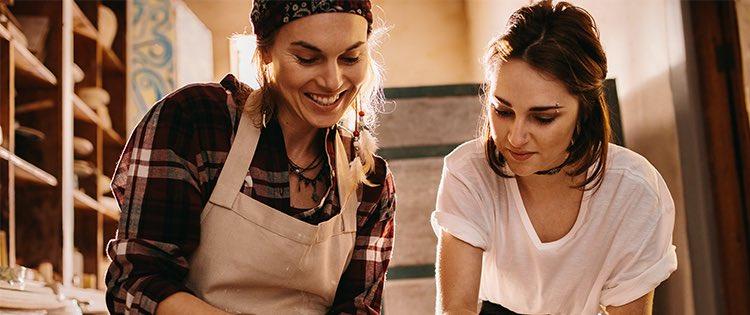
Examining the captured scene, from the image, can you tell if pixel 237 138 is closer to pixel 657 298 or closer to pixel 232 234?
pixel 232 234

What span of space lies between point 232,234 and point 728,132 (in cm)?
168

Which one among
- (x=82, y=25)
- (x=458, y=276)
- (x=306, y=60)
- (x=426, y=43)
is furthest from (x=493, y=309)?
(x=426, y=43)

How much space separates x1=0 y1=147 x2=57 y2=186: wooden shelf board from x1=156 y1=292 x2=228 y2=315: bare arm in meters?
1.91

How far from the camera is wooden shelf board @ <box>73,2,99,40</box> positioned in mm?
4648

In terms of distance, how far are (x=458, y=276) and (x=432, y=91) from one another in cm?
187

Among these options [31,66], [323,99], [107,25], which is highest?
[107,25]

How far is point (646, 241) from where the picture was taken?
6.78 ft

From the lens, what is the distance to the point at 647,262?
2.06 meters

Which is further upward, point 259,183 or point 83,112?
point 83,112

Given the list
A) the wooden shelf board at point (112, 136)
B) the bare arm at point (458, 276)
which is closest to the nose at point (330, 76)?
the bare arm at point (458, 276)

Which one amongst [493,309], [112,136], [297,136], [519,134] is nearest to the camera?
[297,136]

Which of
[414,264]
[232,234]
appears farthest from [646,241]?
[414,264]

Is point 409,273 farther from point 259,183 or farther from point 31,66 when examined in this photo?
point 259,183

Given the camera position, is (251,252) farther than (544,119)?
No
